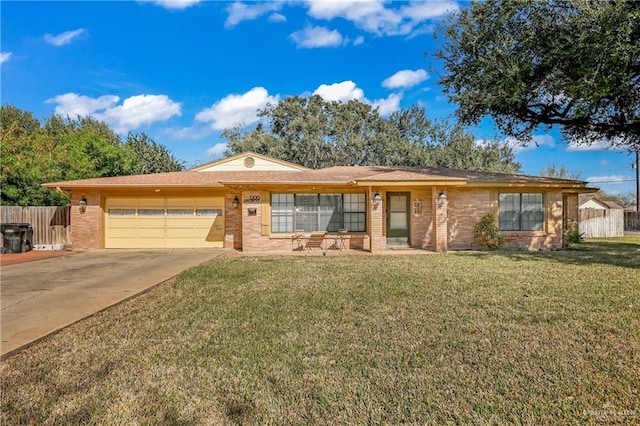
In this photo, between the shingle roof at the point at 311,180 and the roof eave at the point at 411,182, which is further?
the shingle roof at the point at 311,180

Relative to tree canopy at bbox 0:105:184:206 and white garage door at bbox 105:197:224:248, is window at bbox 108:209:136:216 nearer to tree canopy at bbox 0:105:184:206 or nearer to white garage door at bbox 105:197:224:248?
white garage door at bbox 105:197:224:248

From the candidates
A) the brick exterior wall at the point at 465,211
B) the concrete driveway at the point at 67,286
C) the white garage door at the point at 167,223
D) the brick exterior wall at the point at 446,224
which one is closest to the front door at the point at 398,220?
the brick exterior wall at the point at 446,224

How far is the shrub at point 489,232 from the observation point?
1230 cm

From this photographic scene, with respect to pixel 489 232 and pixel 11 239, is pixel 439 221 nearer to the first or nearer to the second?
pixel 489 232

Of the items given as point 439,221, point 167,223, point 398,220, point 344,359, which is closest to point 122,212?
point 167,223

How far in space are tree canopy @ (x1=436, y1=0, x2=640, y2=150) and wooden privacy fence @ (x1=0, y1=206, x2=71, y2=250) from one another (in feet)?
54.0

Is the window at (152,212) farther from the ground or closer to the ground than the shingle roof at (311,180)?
closer to the ground

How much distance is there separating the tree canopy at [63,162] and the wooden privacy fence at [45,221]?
286cm

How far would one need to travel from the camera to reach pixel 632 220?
25812mm

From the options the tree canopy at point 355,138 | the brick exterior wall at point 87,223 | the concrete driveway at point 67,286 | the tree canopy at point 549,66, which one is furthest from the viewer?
the tree canopy at point 355,138

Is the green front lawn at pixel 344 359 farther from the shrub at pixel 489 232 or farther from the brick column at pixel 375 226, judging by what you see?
the shrub at pixel 489 232

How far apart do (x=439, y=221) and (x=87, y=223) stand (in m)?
13.5

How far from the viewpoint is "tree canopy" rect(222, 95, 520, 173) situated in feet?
98.9

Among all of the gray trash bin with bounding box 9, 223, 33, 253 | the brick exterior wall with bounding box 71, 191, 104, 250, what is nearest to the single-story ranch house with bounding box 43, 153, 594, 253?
the brick exterior wall with bounding box 71, 191, 104, 250
